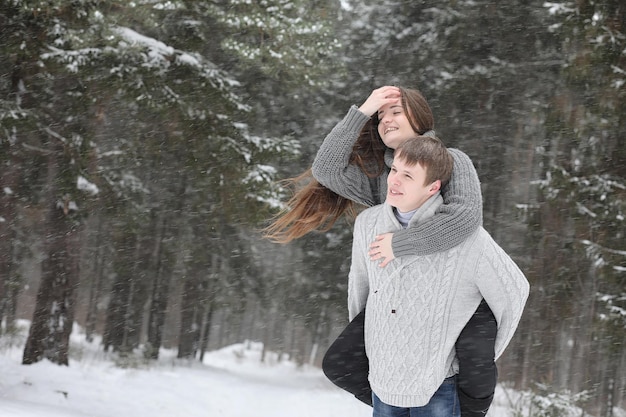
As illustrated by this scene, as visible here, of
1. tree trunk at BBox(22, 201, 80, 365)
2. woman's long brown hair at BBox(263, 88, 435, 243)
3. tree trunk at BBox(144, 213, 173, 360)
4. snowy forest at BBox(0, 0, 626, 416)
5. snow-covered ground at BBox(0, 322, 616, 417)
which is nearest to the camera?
woman's long brown hair at BBox(263, 88, 435, 243)

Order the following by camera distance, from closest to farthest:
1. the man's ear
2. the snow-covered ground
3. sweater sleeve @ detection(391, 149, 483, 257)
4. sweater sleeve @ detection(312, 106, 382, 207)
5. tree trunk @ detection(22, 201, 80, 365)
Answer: sweater sleeve @ detection(391, 149, 483, 257) < the man's ear < sweater sleeve @ detection(312, 106, 382, 207) < the snow-covered ground < tree trunk @ detection(22, 201, 80, 365)

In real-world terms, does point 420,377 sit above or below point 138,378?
above

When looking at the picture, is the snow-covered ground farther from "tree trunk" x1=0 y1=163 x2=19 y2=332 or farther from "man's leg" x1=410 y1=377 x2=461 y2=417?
"man's leg" x1=410 y1=377 x2=461 y2=417

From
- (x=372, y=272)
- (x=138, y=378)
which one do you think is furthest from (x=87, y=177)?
(x=372, y=272)

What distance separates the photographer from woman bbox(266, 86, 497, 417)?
1985 mm

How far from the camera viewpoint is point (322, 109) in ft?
45.7

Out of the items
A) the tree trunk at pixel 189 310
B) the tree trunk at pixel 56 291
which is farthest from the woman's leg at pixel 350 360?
the tree trunk at pixel 189 310

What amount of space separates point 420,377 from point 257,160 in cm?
751

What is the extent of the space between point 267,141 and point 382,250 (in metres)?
7.46

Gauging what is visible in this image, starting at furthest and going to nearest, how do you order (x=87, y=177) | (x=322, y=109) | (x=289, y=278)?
(x=289, y=278), (x=322, y=109), (x=87, y=177)

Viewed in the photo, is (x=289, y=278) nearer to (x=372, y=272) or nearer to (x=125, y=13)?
(x=125, y=13)

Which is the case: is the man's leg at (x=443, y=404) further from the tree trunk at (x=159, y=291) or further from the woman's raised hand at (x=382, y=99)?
the tree trunk at (x=159, y=291)

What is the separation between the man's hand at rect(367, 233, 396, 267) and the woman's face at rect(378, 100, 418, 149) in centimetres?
39

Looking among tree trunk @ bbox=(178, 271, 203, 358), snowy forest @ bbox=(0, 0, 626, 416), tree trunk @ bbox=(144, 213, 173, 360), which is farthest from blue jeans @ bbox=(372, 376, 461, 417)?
tree trunk @ bbox=(178, 271, 203, 358)
